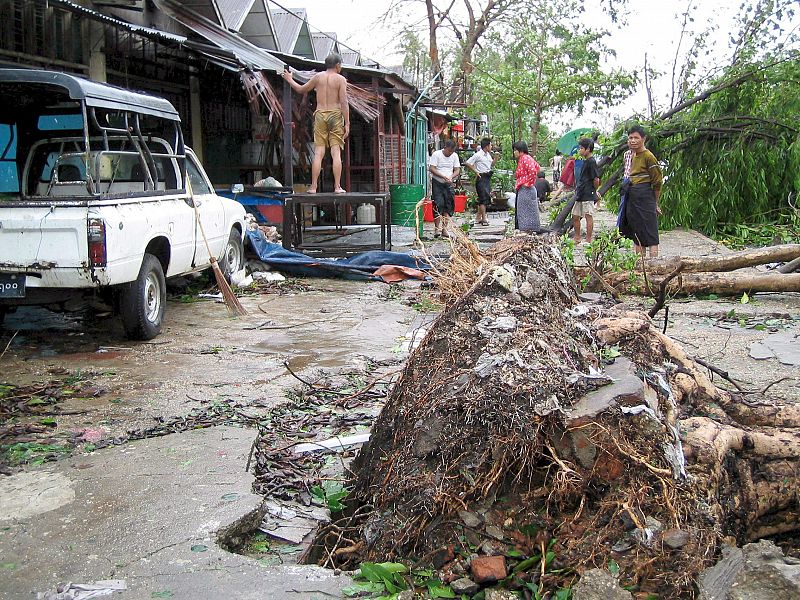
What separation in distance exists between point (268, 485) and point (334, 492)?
1.15 feet

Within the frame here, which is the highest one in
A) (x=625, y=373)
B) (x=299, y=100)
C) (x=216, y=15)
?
(x=216, y=15)

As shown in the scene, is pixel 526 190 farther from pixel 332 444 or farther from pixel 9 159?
pixel 332 444

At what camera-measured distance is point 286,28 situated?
18891mm

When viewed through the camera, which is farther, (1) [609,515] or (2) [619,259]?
(2) [619,259]

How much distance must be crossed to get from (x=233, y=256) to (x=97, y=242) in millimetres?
4204

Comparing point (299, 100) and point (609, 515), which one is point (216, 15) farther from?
point (609, 515)

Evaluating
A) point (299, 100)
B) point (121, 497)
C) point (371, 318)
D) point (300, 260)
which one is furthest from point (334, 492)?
point (299, 100)

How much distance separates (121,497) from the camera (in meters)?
3.66

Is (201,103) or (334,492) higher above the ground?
(201,103)

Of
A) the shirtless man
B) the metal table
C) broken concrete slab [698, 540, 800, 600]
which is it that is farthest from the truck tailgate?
the shirtless man

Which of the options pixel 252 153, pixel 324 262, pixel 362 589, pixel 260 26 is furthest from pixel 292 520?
pixel 260 26

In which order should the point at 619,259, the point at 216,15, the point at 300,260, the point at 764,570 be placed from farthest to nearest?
1. the point at 216,15
2. the point at 300,260
3. the point at 619,259
4. the point at 764,570

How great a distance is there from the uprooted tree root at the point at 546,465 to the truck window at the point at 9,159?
559cm

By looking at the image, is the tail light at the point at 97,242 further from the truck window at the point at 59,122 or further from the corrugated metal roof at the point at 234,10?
the corrugated metal roof at the point at 234,10
